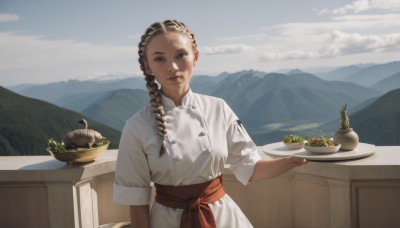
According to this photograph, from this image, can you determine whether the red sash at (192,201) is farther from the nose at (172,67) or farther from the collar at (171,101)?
the nose at (172,67)

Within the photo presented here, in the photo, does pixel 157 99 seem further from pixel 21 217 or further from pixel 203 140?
pixel 21 217

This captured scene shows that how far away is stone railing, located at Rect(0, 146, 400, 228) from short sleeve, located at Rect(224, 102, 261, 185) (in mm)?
841

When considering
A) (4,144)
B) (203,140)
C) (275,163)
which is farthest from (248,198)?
(4,144)

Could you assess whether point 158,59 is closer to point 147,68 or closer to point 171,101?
point 147,68

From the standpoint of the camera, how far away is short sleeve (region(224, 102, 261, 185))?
205 cm

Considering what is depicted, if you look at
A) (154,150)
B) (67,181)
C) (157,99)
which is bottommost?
(67,181)

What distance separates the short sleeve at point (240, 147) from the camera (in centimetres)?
205

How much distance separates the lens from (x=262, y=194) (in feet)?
10.4

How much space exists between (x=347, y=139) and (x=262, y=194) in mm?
802

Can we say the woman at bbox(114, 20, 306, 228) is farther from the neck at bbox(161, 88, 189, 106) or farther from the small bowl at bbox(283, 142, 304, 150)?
the small bowl at bbox(283, 142, 304, 150)

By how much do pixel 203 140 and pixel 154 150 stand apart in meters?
0.23

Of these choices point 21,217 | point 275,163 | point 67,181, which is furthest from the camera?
point 21,217

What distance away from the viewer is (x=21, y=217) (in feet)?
10.1

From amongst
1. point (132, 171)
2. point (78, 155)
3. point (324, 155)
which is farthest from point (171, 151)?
point (324, 155)
